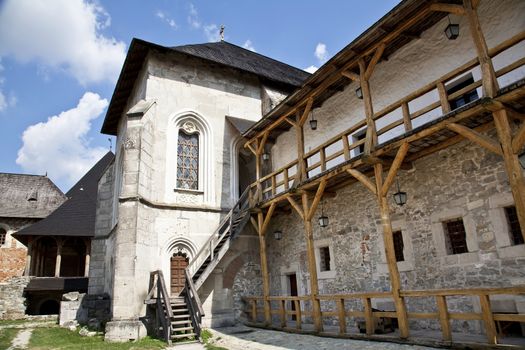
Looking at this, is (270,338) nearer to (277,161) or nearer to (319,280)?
(319,280)

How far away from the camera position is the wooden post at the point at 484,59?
235 inches

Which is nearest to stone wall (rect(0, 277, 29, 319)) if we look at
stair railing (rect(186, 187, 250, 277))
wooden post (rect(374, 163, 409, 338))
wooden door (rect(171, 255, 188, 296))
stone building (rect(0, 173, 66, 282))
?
stone building (rect(0, 173, 66, 282))

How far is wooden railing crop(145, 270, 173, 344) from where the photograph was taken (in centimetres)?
920

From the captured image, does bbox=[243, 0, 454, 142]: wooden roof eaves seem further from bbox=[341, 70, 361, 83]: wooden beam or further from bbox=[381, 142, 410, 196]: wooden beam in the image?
bbox=[381, 142, 410, 196]: wooden beam

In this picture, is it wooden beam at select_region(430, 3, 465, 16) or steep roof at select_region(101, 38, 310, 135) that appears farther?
steep roof at select_region(101, 38, 310, 135)

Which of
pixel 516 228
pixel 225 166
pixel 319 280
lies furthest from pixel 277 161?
pixel 516 228

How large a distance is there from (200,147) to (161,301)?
5.95m

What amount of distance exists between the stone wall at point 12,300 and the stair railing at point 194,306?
509 inches

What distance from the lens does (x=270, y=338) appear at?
8859mm

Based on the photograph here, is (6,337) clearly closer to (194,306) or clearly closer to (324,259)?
(194,306)

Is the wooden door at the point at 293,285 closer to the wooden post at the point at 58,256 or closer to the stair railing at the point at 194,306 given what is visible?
the stair railing at the point at 194,306

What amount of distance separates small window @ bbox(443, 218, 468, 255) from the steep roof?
989 cm

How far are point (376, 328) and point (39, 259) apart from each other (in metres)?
24.1

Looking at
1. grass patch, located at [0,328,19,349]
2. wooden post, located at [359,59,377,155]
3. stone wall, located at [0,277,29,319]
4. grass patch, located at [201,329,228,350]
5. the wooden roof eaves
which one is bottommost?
grass patch, located at [201,329,228,350]
